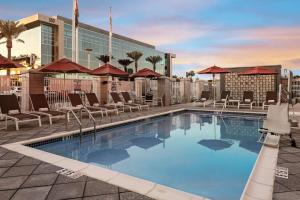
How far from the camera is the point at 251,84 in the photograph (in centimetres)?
1892

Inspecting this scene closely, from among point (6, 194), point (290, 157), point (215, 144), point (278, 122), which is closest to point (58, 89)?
point (215, 144)

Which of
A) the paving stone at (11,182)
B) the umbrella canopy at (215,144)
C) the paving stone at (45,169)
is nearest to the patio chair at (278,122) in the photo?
the umbrella canopy at (215,144)

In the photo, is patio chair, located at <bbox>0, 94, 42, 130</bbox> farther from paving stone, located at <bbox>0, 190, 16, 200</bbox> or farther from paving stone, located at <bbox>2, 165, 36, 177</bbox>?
paving stone, located at <bbox>0, 190, 16, 200</bbox>

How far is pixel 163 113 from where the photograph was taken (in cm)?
1270

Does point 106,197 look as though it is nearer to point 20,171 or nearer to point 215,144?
point 20,171

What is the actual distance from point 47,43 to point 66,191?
46.2m

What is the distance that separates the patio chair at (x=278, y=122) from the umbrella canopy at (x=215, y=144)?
1.25 metres

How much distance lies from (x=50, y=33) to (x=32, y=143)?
43.5m

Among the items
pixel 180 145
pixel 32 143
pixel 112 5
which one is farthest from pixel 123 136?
pixel 112 5

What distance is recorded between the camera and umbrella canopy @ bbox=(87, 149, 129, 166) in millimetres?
5797

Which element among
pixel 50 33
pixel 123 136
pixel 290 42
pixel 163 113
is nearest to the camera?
pixel 123 136

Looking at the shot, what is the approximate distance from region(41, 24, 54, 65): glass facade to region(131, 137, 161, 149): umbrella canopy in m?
41.6

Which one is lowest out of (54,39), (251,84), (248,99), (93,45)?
(248,99)

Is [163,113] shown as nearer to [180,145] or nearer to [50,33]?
[180,145]
